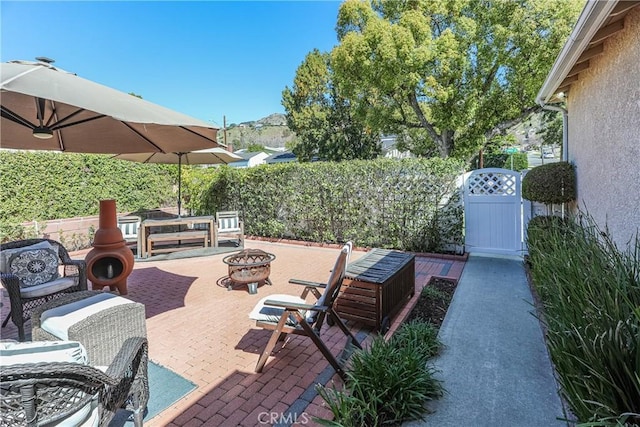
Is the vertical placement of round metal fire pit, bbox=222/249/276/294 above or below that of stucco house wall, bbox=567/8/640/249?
below

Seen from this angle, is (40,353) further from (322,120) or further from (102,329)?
(322,120)

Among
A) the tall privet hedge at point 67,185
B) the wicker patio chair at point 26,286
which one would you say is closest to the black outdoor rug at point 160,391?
the wicker patio chair at point 26,286

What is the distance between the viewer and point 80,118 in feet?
13.9

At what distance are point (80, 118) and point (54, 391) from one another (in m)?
3.71

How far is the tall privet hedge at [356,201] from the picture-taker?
7957 millimetres

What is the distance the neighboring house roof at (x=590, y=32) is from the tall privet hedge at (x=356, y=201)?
10.2ft

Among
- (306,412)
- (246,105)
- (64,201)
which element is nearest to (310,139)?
(246,105)

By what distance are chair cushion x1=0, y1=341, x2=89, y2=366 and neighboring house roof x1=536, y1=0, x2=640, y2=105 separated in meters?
4.75

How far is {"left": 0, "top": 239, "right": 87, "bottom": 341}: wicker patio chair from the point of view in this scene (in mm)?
3797

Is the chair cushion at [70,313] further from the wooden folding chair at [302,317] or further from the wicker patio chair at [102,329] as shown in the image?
the wooden folding chair at [302,317]

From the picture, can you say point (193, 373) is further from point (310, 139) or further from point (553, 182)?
point (310, 139)

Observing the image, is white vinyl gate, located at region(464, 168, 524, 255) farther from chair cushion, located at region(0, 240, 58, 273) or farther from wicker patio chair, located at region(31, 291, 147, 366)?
chair cushion, located at region(0, 240, 58, 273)

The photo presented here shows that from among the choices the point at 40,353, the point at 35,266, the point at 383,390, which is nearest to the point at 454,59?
the point at 383,390

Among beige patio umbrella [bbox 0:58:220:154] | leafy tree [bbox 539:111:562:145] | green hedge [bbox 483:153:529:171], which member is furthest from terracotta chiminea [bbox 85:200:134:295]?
leafy tree [bbox 539:111:562:145]
